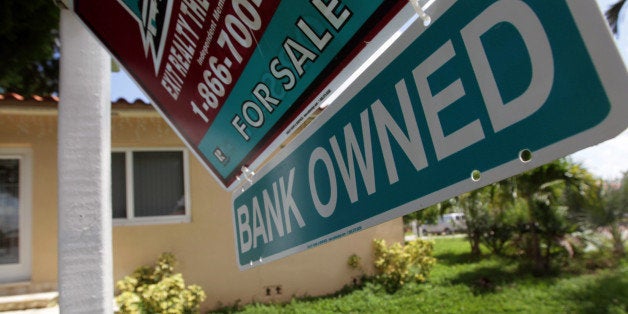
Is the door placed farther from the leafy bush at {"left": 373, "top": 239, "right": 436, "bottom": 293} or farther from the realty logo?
the realty logo

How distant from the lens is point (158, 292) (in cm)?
577

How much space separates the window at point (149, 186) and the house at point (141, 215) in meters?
0.02

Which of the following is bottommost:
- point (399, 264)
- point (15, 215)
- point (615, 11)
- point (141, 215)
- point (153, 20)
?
point (399, 264)

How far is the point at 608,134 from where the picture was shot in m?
0.50

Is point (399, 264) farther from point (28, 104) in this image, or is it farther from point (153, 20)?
point (153, 20)

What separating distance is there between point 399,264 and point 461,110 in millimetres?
7786

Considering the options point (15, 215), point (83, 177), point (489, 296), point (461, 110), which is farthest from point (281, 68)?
point (489, 296)

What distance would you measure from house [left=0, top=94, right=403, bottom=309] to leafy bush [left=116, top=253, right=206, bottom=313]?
0.36 meters

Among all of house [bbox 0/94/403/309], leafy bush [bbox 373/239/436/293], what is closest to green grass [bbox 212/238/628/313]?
leafy bush [bbox 373/239/436/293]

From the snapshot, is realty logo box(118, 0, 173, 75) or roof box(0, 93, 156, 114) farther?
roof box(0, 93, 156, 114)

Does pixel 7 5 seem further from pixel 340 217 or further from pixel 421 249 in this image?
pixel 421 249

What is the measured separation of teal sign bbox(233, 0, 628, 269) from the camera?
526mm

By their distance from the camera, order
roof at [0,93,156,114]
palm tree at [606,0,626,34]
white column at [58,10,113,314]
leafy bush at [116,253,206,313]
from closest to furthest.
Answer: white column at [58,10,113,314], leafy bush at [116,253,206,313], roof at [0,93,156,114], palm tree at [606,0,626,34]

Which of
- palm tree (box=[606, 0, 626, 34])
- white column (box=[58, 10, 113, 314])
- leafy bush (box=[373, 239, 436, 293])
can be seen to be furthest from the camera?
palm tree (box=[606, 0, 626, 34])
